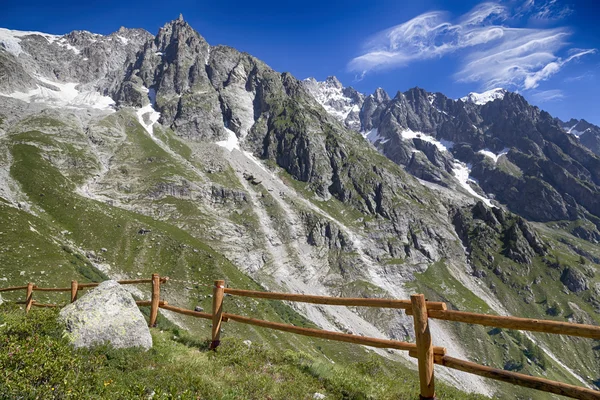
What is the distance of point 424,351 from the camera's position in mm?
7539

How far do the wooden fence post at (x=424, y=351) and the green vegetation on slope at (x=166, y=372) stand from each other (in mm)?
1383

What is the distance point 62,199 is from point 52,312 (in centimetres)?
11141

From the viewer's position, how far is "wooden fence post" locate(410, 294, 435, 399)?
7.47m

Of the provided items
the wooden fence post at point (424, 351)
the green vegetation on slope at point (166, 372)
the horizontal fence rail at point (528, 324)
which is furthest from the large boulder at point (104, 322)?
the horizontal fence rail at point (528, 324)

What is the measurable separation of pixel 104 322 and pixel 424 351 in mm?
9938

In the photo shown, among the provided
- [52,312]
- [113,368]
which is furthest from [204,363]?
[52,312]

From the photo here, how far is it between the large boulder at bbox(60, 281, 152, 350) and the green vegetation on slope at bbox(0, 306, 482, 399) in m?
0.39

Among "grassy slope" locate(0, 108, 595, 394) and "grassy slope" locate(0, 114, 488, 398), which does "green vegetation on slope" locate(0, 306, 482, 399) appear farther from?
"grassy slope" locate(0, 108, 595, 394)

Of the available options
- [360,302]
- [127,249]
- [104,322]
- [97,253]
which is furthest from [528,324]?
[127,249]

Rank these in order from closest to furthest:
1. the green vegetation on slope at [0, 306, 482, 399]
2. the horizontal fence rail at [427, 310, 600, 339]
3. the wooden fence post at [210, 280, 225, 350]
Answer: the horizontal fence rail at [427, 310, 600, 339], the green vegetation on slope at [0, 306, 482, 399], the wooden fence post at [210, 280, 225, 350]

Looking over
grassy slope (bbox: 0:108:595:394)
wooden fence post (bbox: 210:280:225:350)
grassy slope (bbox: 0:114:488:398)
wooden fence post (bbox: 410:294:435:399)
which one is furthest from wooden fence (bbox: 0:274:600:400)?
grassy slope (bbox: 0:108:595:394)

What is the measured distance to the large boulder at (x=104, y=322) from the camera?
10.6 meters

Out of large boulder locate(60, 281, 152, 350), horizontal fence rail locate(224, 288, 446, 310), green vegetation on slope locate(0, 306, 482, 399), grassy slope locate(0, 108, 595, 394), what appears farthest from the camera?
grassy slope locate(0, 108, 595, 394)

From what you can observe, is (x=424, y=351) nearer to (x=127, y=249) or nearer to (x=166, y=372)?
(x=166, y=372)
